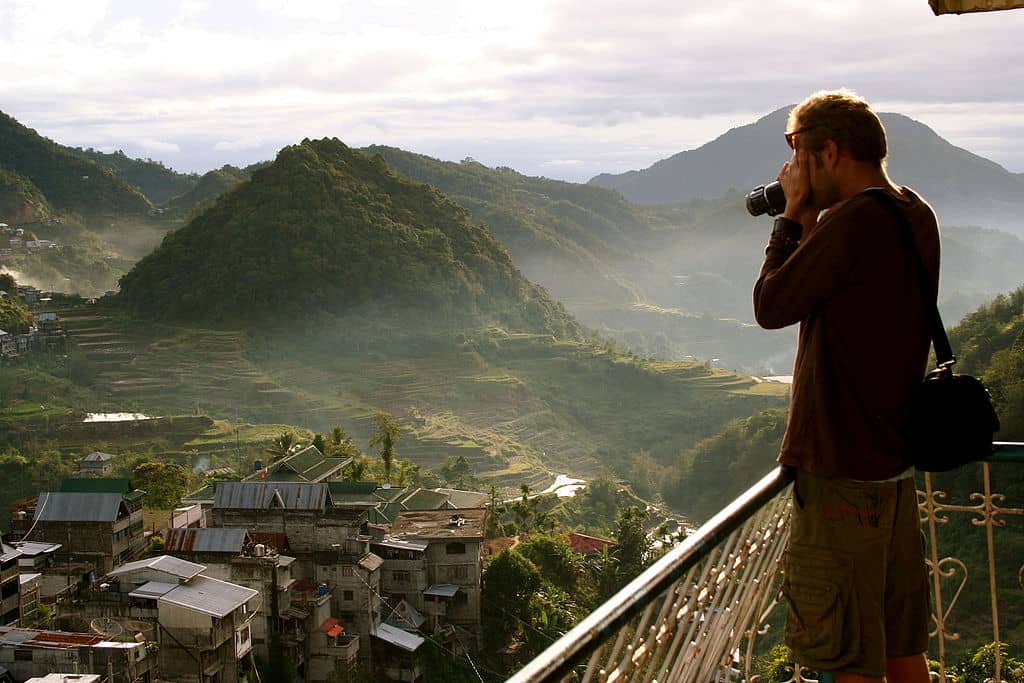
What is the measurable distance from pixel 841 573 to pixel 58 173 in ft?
231

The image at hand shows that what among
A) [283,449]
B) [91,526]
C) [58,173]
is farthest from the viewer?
[58,173]

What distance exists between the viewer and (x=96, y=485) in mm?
17109

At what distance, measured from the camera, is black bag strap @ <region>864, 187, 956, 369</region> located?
1.44 m

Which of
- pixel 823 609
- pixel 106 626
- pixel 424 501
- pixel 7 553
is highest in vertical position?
pixel 823 609

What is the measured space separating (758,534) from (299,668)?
1339 centimetres

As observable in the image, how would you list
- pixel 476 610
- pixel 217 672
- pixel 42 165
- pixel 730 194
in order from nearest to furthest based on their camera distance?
pixel 217 672 → pixel 476 610 → pixel 42 165 → pixel 730 194

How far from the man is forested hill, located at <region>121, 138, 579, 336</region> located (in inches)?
2068

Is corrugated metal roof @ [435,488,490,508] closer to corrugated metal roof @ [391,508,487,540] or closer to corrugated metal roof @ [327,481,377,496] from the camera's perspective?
corrugated metal roof @ [327,481,377,496]

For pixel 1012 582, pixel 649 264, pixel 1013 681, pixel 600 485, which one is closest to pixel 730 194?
pixel 649 264

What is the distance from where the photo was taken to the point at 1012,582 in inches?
569

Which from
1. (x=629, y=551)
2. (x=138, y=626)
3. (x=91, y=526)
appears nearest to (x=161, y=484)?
(x=91, y=526)

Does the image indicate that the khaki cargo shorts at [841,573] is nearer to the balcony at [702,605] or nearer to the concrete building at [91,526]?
the balcony at [702,605]

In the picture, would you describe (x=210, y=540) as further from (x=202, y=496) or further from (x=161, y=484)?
(x=161, y=484)

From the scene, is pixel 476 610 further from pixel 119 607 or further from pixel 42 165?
pixel 42 165
